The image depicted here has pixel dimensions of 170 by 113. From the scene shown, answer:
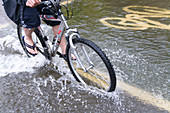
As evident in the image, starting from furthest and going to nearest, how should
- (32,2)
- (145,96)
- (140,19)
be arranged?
(140,19)
(145,96)
(32,2)

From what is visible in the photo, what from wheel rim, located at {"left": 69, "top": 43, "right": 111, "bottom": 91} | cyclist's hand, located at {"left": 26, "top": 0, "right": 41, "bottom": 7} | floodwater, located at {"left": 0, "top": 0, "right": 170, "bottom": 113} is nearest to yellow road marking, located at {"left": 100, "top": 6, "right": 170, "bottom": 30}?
floodwater, located at {"left": 0, "top": 0, "right": 170, "bottom": 113}

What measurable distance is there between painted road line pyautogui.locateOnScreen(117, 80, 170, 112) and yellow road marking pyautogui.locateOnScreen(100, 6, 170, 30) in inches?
87.6

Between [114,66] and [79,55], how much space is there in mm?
644

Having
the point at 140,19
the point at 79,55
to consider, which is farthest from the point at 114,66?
the point at 140,19

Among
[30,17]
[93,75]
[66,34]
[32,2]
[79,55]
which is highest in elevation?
[32,2]

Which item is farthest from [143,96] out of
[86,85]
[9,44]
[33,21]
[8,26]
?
[8,26]

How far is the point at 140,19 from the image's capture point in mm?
5035

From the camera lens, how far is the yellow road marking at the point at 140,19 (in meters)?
4.57

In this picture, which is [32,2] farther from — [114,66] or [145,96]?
[145,96]

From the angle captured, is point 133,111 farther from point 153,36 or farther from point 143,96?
point 153,36

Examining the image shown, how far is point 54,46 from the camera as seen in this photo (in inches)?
115

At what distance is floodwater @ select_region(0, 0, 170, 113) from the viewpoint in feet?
7.76

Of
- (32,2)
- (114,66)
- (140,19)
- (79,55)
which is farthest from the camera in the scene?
(140,19)

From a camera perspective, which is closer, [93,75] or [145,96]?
[145,96]
